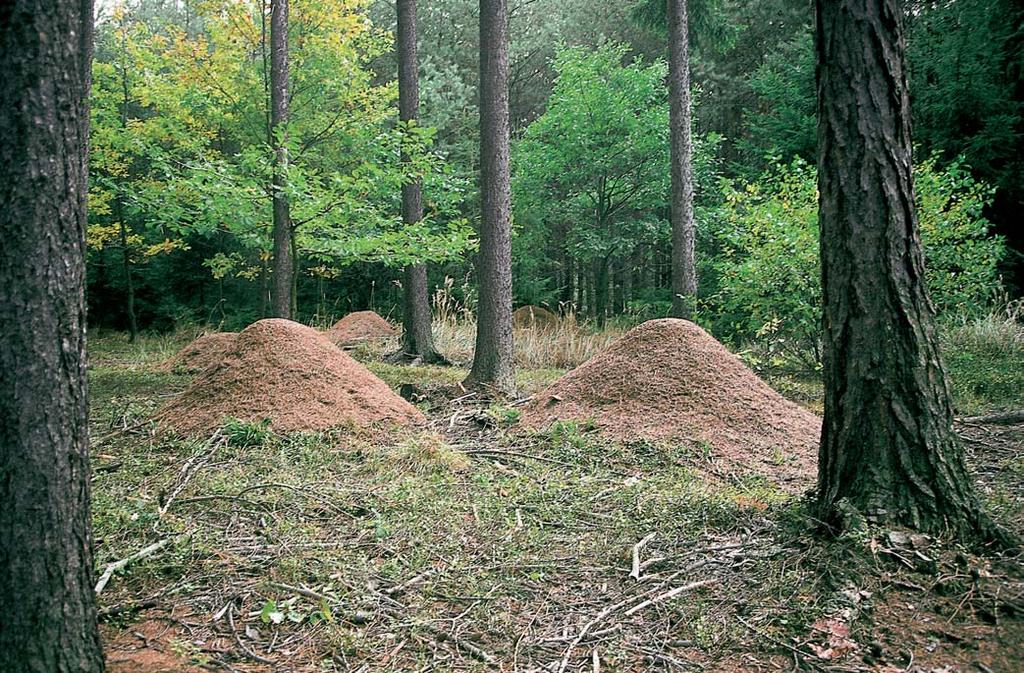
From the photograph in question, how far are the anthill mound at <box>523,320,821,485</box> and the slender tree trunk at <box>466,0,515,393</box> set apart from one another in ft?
4.63

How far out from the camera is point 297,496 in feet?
13.1

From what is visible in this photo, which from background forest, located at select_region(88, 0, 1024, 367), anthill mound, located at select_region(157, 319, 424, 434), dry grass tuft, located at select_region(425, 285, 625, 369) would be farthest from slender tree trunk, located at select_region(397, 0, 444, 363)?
anthill mound, located at select_region(157, 319, 424, 434)

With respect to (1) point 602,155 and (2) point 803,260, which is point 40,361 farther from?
(1) point 602,155

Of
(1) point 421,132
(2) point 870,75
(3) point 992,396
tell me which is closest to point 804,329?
(3) point 992,396

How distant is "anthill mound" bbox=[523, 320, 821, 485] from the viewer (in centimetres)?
528

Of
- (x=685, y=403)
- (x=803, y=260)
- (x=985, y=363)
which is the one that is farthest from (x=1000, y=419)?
(x=985, y=363)

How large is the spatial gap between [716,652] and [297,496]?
248 centimetres

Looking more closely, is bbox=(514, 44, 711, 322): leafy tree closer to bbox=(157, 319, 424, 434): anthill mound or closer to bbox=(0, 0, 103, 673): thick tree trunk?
bbox=(157, 319, 424, 434): anthill mound

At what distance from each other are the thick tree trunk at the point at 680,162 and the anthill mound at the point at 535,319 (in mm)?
2774

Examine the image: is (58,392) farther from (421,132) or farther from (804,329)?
(804,329)

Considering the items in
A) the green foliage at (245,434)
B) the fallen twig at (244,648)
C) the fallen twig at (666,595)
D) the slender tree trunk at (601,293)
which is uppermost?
the slender tree trunk at (601,293)

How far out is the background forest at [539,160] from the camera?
8633 mm

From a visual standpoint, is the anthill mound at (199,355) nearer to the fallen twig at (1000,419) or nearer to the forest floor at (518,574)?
the forest floor at (518,574)

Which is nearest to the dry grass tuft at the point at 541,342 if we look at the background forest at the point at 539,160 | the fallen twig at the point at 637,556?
the background forest at the point at 539,160
